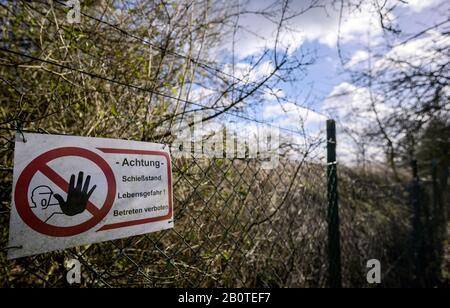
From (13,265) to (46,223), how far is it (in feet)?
3.73

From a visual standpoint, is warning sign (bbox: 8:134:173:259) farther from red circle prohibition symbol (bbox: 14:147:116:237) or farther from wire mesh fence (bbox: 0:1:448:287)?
wire mesh fence (bbox: 0:1:448:287)

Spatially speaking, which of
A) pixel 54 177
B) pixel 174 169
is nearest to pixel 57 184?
pixel 54 177

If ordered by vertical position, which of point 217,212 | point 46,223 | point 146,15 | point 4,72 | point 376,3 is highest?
point 146,15

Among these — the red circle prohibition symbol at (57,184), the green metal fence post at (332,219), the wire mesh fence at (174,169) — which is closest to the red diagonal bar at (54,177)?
the red circle prohibition symbol at (57,184)

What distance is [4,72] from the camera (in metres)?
2.17

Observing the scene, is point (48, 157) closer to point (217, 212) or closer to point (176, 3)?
point (217, 212)

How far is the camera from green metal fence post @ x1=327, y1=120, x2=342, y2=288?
2.57 m

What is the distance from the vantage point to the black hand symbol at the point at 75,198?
38.3 inches

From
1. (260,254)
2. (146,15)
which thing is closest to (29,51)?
(146,15)

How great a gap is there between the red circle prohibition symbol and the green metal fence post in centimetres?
217

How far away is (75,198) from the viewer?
3.25 feet

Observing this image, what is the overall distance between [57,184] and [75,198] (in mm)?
83

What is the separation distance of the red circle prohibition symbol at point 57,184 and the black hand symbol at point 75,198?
0.02 m
